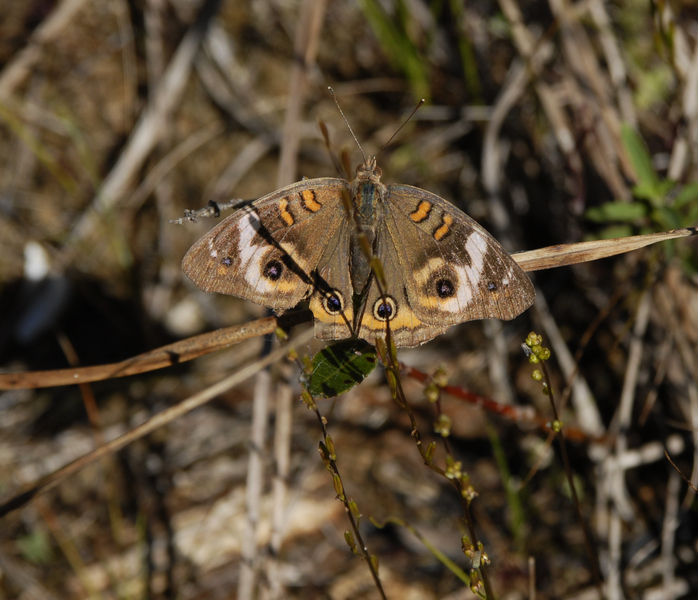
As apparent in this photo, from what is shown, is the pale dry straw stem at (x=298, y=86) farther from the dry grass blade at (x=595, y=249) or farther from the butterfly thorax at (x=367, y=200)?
the dry grass blade at (x=595, y=249)

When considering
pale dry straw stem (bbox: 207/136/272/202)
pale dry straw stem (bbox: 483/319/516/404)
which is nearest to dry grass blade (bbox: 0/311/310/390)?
pale dry straw stem (bbox: 483/319/516/404)

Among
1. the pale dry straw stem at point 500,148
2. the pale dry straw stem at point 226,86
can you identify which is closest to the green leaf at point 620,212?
the pale dry straw stem at point 500,148

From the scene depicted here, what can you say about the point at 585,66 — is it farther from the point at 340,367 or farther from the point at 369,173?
the point at 340,367

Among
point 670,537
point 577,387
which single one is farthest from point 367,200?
point 670,537

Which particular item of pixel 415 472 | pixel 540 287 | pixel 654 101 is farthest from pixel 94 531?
pixel 654 101

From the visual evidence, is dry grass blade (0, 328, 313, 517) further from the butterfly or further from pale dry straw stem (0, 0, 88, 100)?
pale dry straw stem (0, 0, 88, 100)
